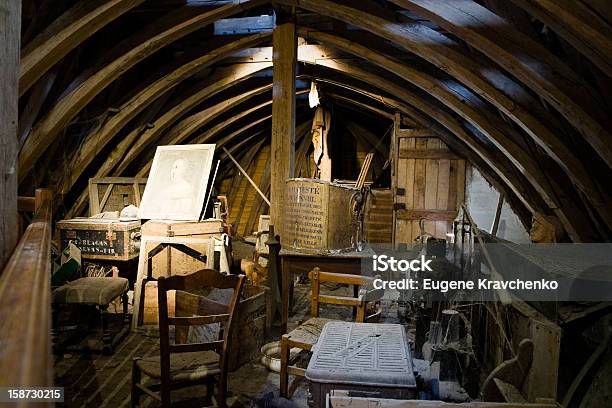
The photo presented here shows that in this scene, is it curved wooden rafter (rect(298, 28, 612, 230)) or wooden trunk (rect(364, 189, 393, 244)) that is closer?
curved wooden rafter (rect(298, 28, 612, 230))

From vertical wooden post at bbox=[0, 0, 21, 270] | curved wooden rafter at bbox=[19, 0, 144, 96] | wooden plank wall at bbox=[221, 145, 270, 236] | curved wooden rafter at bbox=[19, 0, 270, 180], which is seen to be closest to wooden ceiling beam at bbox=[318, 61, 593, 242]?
curved wooden rafter at bbox=[19, 0, 270, 180]

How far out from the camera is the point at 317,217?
472 centimetres

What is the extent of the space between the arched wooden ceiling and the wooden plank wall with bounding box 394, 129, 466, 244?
1.14 feet

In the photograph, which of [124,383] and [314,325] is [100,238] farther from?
[314,325]

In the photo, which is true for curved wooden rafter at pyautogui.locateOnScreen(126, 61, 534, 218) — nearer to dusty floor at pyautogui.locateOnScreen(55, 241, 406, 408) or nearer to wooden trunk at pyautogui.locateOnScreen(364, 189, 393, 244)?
wooden trunk at pyautogui.locateOnScreen(364, 189, 393, 244)

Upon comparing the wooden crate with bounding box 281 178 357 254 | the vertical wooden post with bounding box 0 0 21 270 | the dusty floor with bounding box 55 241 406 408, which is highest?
the vertical wooden post with bounding box 0 0 21 270

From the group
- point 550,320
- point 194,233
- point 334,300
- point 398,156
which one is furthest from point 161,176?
point 550,320

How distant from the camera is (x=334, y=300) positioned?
385cm

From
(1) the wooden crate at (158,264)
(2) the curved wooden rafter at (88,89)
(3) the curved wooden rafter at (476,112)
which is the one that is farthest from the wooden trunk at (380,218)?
(2) the curved wooden rafter at (88,89)

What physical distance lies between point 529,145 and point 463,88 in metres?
1.13

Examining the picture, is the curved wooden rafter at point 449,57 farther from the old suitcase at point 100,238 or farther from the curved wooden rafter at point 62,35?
the old suitcase at point 100,238

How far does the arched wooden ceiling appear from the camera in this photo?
328cm

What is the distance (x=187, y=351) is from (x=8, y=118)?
178 cm

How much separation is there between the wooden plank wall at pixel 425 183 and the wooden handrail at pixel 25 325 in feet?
22.4
